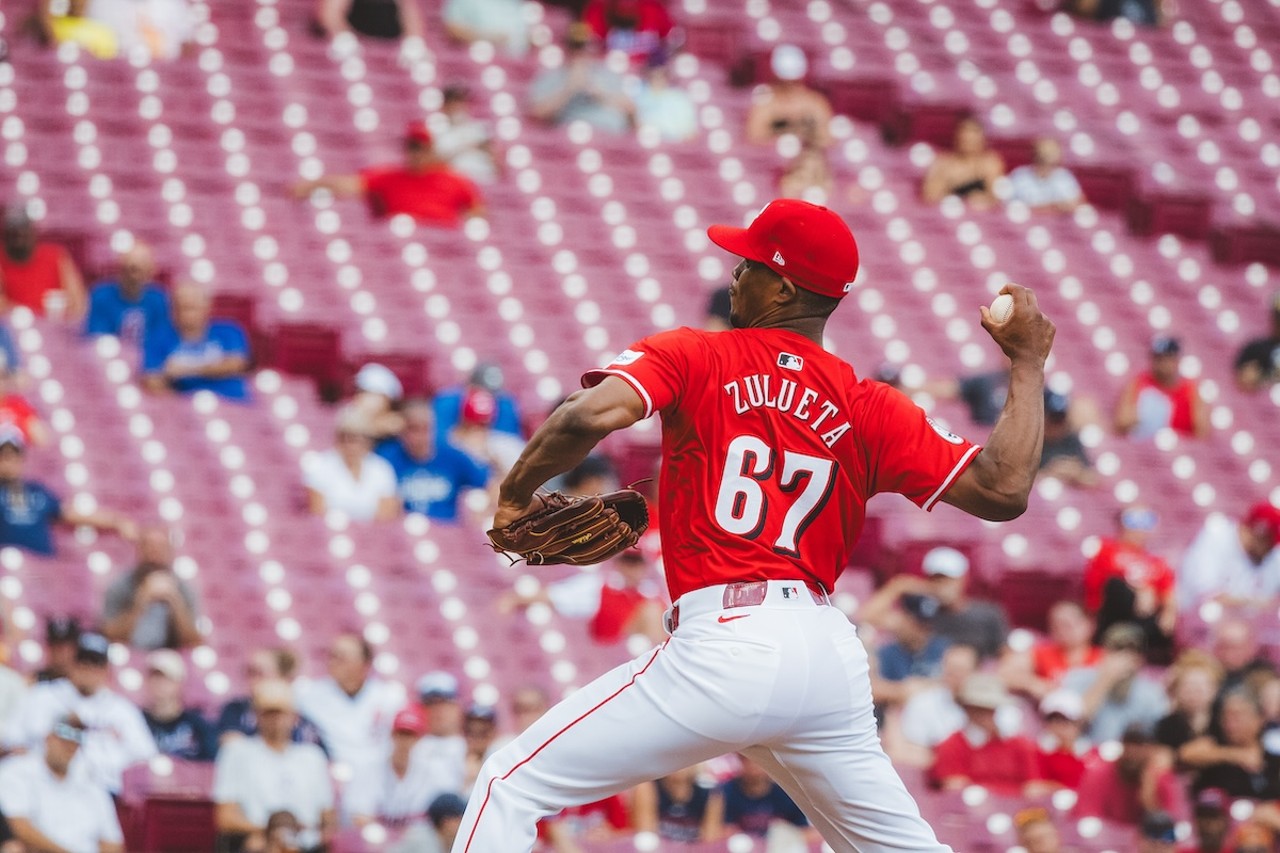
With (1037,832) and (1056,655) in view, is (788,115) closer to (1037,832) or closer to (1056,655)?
(1056,655)

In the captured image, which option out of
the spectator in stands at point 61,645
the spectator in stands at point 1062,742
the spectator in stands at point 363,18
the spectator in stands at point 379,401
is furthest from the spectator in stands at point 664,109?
the spectator in stands at point 61,645

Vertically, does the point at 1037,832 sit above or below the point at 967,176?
above

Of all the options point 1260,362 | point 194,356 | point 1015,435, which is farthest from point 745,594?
point 1260,362

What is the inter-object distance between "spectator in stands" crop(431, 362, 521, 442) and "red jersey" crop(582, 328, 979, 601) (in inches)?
208

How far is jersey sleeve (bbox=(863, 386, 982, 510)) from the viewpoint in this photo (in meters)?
3.84

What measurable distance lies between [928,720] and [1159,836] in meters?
1.08

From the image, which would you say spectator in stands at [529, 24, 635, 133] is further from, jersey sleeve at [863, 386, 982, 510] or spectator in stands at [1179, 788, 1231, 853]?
jersey sleeve at [863, 386, 982, 510]

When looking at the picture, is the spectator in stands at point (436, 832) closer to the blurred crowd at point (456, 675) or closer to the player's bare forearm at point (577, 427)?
the blurred crowd at point (456, 675)

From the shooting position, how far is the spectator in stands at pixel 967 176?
11.7m

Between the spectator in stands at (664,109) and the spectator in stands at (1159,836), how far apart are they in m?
5.81

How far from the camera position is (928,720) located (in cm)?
790

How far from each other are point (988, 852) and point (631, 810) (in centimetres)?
137

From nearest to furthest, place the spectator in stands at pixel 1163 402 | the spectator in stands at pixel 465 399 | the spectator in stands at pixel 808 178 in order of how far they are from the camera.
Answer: the spectator in stands at pixel 465 399 < the spectator in stands at pixel 1163 402 < the spectator in stands at pixel 808 178

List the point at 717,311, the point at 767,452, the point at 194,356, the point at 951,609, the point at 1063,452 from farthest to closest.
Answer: the point at 717,311 → the point at 1063,452 → the point at 194,356 → the point at 951,609 → the point at 767,452
